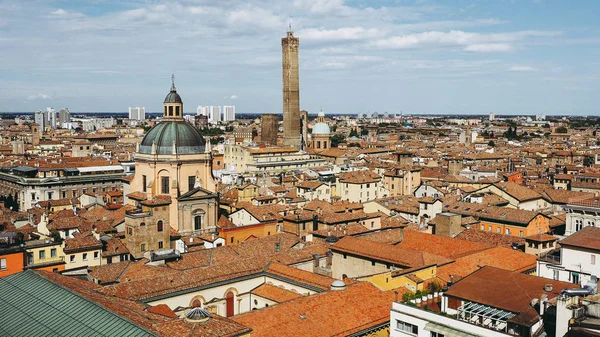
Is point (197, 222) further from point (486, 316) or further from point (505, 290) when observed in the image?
point (486, 316)

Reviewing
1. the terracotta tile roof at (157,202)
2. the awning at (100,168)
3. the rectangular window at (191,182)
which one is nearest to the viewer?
the terracotta tile roof at (157,202)

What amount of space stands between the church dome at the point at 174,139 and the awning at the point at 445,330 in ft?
102

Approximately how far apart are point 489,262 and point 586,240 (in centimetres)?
556

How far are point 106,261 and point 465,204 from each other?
29112 mm

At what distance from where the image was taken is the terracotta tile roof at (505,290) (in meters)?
19.4

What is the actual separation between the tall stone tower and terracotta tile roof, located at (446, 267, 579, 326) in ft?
288

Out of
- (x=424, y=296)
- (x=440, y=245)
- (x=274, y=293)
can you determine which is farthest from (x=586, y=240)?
(x=274, y=293)

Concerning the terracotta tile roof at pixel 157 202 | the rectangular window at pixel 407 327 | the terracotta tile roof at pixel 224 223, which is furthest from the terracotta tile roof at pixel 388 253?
the terracotta tile roof at pixel 224 223

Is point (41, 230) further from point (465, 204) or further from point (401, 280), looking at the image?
point (465, 204)

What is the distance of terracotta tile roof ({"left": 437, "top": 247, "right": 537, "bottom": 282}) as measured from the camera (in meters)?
29.2

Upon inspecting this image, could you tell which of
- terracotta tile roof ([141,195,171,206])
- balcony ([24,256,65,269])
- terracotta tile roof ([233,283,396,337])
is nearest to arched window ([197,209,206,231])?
terracotta tile roof ([141,195,171,206])

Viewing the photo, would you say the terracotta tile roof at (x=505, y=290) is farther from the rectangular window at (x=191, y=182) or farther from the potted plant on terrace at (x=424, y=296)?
the rectangular window at (x=191, y=182)

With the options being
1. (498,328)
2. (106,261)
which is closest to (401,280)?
(498,328)

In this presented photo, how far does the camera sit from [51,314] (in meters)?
17.9
